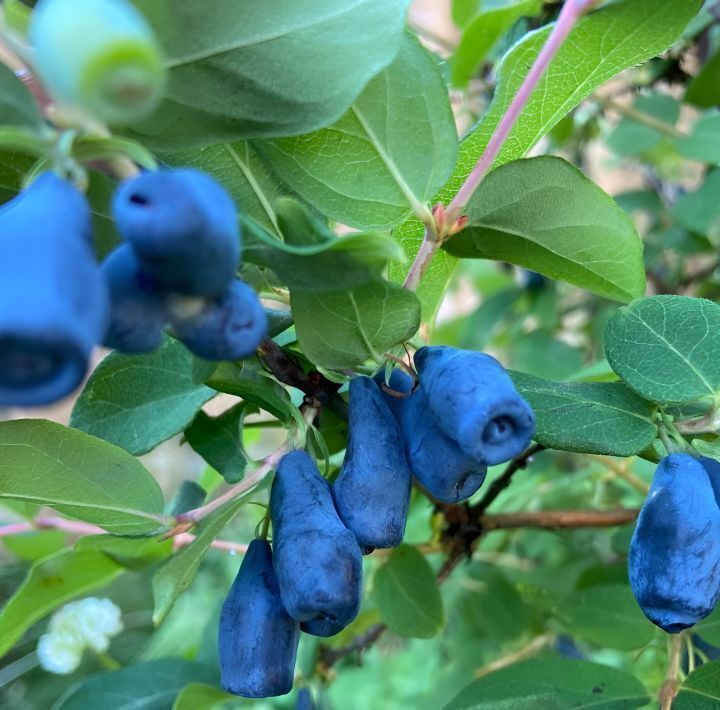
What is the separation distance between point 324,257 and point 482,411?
0.32ft

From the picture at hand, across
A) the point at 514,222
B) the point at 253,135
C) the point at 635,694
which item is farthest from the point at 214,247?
the point at 635,694

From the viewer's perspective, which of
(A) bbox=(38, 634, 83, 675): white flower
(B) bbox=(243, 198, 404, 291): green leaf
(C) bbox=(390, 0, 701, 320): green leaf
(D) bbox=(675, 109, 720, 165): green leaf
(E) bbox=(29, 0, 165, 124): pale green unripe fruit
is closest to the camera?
(E) bbox=(29, 0, 165, 124): pale green unripe fruit

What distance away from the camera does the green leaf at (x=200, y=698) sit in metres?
0.62

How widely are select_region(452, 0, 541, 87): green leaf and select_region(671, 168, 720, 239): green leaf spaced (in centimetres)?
37

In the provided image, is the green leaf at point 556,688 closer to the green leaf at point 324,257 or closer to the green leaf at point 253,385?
the green leaf at point 253,385

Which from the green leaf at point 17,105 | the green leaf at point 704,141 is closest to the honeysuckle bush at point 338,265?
the green leaf at point 17,105

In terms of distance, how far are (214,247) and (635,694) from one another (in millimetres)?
555

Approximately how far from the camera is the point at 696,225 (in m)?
1.10

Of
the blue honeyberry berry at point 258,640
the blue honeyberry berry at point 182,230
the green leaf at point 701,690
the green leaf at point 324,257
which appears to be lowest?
the green leaf at point 701,690

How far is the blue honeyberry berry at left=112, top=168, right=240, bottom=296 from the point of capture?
0.29m

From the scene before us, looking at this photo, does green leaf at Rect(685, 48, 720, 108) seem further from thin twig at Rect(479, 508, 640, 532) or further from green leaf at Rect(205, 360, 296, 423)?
green leaf at Rect(205, 360, 296, 423)

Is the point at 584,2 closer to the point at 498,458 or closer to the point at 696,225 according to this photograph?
the point at 498,458

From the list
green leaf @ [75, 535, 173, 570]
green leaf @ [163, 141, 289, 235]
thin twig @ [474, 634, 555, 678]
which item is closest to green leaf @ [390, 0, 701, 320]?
green leaf @ [163, 141, 289, 235]

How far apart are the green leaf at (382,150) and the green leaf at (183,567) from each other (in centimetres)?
18
